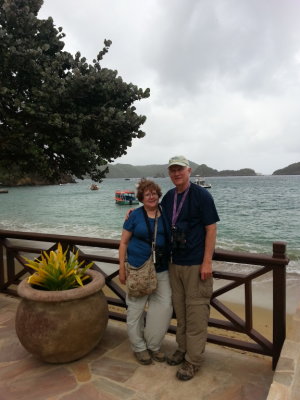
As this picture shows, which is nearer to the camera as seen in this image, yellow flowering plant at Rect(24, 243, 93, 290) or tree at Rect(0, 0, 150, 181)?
yellow flowering plant at Rect(24, 243, 93, 290)

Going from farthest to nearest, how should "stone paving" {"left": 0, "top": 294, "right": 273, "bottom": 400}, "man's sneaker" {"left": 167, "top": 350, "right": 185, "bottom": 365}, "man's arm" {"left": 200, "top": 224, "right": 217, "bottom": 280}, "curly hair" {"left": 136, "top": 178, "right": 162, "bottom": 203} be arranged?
"man's sneaker" {"left": 167, "top": 350, "right": 185, "bottom": 365}
"curly hair" {"left": 136, "top": 178, "right": 162, "bottom": 203}
"man's arm" {"left": 200, "top": 224, "right": 217, "bottom": 280}
"stone paving" {"left": 0, "top": 294, "right": 273, "bottom": 400}

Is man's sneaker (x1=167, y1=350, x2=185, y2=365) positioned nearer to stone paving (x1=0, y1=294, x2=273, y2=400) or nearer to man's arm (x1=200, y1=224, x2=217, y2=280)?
stone paving (x1=0, y1=294, x2=273, y2=400)

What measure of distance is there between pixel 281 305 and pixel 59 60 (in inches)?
323

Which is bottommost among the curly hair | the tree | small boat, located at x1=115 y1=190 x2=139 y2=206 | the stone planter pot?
small boat, located at x1=115 y1=190 x2=139 y2=206

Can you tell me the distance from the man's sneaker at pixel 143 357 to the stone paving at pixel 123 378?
2.0 inches

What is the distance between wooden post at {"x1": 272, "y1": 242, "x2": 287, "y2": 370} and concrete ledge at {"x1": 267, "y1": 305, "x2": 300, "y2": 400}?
111 millimetres

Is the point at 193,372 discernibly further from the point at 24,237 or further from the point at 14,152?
the point at 14,152

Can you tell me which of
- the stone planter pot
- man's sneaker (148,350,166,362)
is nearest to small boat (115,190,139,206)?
man's sneaker (148,350,166,362)

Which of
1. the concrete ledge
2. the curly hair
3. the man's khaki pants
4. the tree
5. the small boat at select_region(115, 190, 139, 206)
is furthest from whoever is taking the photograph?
the small boat at select_region(115, 190, 139, 206)

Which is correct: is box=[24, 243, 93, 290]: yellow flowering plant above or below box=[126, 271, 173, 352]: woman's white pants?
above

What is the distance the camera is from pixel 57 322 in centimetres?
311

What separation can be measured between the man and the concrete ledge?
746mm

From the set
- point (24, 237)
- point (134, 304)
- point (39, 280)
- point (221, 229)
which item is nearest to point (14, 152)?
point (24, 237)

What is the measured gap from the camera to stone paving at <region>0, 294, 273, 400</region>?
2848 millimetres
